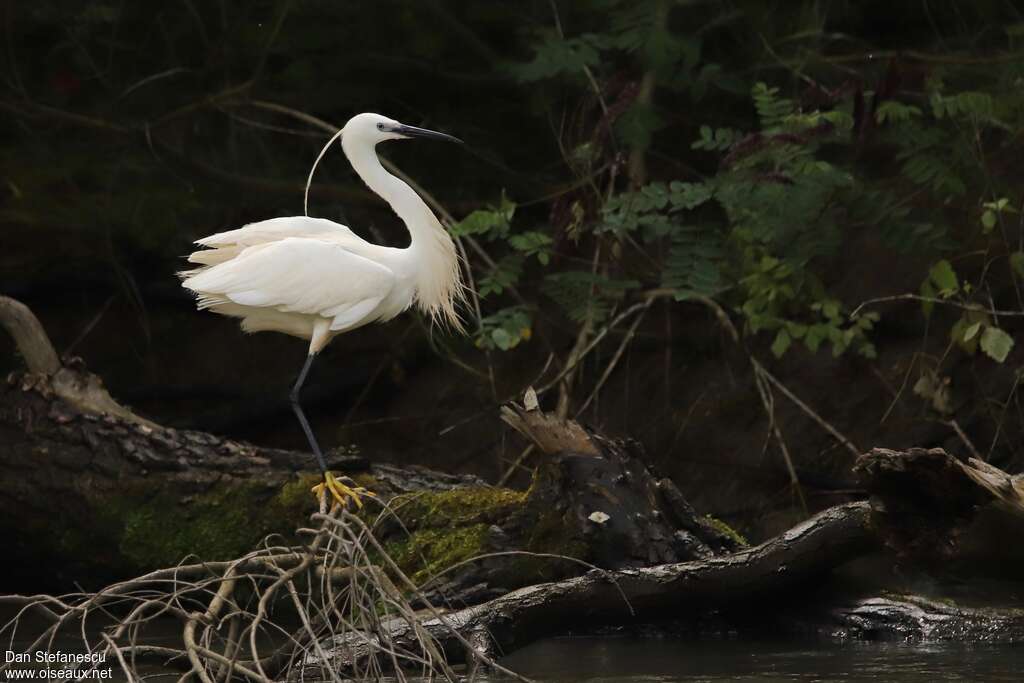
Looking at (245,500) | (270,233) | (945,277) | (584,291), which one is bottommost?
(245,500)

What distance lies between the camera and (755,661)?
4.79m

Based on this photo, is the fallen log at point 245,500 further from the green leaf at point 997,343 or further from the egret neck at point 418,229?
the green leaf at point 997,343

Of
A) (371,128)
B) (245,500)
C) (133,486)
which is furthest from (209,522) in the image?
(371,128)

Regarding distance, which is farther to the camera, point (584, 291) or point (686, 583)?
point (584, 291)

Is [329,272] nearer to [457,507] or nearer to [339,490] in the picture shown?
[339,490]

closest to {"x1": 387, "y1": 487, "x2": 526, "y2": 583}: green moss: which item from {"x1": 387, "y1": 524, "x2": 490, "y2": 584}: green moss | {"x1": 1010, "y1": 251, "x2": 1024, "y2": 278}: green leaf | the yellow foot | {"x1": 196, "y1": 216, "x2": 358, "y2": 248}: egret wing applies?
{"x1": 387, "y1": 524, "x2": 490, "y2": 584}: green moss

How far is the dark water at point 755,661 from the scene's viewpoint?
14.7ft

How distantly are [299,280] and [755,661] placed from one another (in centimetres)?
215

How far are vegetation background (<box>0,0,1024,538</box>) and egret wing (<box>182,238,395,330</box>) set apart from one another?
83 centimetres

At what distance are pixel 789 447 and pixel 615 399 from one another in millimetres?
1089

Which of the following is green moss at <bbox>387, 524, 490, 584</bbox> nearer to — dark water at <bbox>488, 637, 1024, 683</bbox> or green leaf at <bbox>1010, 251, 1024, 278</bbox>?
dark water at <bbox>488, 637, 1024, 683</bbox>

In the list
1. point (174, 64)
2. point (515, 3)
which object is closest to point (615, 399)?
point (515, 3)

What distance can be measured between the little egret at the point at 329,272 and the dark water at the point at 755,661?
0.97 meters

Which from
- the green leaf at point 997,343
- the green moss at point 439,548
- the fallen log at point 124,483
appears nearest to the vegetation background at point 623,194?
the green leaf at point 997,343
